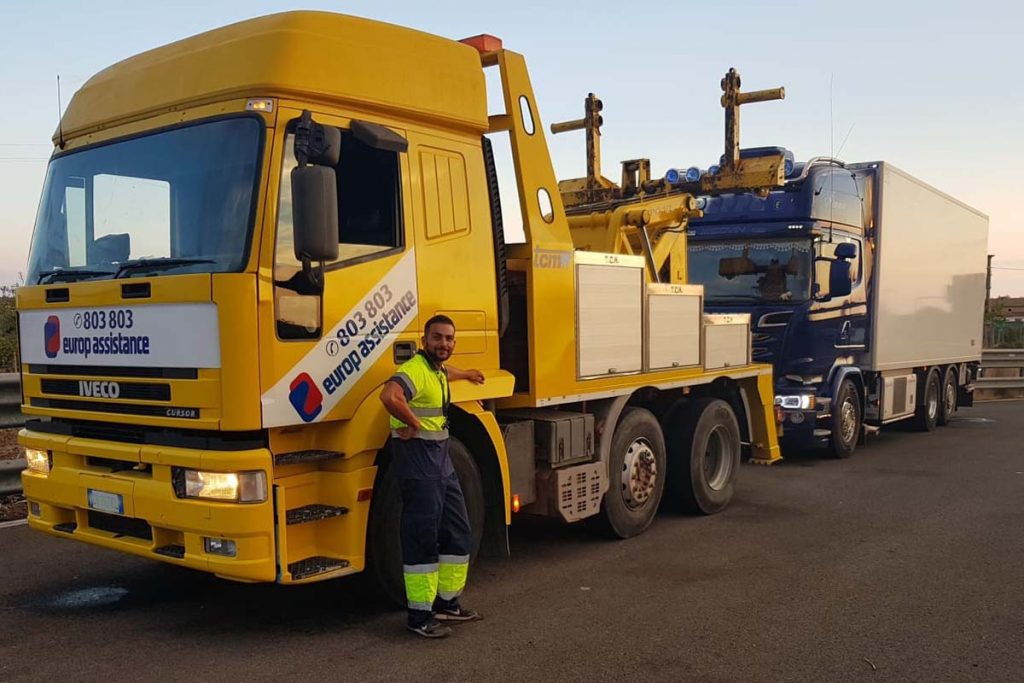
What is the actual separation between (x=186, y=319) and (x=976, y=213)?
15108 mm

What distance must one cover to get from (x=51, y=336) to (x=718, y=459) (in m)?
5.57

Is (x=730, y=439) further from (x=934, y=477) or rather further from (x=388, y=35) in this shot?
(x=388, y=35)

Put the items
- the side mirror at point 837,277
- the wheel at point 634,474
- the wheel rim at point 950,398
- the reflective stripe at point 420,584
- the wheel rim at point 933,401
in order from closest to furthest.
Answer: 1. the reflective stripe at point 420,584
2. the wheel at point 634,474
3. the side mirror at point 837,277
4. the wheel rim at point 933,401
5. the wheel rim at point 950,398

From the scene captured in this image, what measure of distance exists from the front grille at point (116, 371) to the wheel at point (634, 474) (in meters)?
3.29

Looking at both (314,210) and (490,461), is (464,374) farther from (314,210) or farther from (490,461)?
(314,210)

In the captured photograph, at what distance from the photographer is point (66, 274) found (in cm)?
492

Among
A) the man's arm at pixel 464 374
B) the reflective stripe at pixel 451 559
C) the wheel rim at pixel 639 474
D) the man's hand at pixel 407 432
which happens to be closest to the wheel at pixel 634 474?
the wheel rim at pixel 639 474

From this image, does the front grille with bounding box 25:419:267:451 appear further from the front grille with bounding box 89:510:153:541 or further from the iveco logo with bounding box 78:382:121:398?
A: the front grille with bounding box 89:510:153:541

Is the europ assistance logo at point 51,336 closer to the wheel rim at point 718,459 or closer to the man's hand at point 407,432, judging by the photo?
the man's hand at point 407,432

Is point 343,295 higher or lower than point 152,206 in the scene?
lower

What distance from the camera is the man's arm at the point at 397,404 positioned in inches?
175

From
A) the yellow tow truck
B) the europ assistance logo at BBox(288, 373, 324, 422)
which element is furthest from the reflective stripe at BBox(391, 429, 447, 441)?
the europ assistance logo at BBox(288, 373, 324, 422)

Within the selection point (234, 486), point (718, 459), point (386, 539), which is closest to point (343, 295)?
point (234, 486)

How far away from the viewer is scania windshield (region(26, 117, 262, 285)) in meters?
4.36
